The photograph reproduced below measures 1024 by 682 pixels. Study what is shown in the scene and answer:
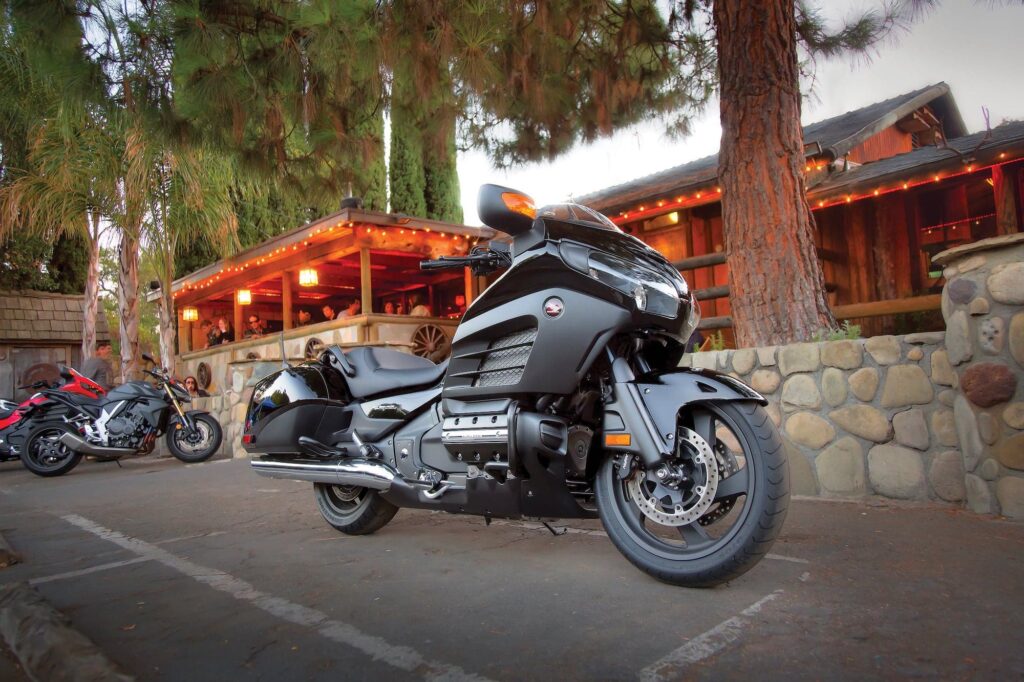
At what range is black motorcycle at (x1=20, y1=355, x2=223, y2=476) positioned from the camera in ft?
27.3

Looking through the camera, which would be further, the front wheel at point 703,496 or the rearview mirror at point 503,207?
the rearview mirror at point 503,207

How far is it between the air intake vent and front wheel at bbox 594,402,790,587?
0.51 metres

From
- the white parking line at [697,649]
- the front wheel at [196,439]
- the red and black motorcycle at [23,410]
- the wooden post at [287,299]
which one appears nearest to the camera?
the white parking line at [697,649]

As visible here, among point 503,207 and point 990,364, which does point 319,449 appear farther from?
point 990,364

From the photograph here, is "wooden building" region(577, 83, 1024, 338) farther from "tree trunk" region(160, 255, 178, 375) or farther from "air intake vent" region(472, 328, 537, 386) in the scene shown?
"tree trunk" region(160, 255, 178, 375)

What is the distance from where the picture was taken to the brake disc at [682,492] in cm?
241

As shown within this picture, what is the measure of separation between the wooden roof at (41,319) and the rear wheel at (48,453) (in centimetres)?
1081

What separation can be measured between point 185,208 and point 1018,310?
43.7 feet

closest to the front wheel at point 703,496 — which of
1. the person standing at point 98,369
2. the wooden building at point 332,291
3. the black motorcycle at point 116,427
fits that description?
the wooden building at point 332,291

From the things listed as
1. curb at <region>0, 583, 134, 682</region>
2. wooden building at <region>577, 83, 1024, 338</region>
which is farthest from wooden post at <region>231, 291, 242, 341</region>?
curb at <region>0, 583, 134, 682</region>

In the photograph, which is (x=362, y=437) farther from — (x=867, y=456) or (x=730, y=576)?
(x=867, y=456)

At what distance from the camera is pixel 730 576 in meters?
2.35

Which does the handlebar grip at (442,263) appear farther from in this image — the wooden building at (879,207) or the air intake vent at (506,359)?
the wooden building at (879,207)

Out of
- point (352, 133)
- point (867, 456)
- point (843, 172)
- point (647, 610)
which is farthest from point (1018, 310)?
point (843, 172)
